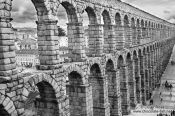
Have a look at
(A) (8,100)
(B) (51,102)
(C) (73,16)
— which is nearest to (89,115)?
(B) (51,102)

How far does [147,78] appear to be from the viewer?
1823 inches

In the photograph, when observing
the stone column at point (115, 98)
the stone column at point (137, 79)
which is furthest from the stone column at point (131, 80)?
the stone column at point (115, 98)

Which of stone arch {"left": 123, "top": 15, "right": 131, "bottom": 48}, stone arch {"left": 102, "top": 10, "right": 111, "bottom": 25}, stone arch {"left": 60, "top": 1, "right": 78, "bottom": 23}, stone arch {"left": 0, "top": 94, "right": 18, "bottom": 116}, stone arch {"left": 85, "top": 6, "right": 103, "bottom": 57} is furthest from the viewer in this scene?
stone arch {"left": 123, "top": 15, "right": 131, "bottom": 48}

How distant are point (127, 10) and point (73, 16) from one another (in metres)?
15.9

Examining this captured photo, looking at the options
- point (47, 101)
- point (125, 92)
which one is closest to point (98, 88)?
point (125, 92)

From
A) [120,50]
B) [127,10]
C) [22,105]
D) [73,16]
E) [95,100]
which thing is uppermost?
[127,10]

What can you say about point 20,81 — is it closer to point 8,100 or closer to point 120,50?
point 8,100

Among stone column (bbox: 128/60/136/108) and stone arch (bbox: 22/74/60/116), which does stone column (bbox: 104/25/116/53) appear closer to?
stone column (bbox: 128/60/136/108)

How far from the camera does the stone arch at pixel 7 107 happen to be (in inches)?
473

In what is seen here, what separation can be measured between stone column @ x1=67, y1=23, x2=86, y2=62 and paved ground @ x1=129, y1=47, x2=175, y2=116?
15690 mm

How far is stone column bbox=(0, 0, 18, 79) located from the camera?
12.2 meters

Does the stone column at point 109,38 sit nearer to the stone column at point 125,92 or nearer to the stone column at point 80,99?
the stone column at point 125,92

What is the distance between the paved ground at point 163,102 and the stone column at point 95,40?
12.6 metres

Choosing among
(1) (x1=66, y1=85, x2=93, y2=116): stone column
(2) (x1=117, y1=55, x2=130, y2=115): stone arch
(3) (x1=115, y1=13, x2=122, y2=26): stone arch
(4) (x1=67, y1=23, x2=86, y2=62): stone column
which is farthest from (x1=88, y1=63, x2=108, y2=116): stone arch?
(3) (x1=115, y1=13, x2=122, y2=26): stone arch
